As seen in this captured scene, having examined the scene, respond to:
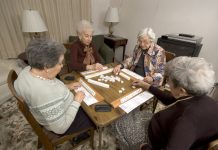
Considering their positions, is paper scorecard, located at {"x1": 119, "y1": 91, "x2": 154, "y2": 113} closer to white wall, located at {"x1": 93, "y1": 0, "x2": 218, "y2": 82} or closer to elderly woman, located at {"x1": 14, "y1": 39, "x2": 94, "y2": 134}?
elderly woman, located at {"x1": 14, "y1": 39, "x2": 94, "y2": 134}

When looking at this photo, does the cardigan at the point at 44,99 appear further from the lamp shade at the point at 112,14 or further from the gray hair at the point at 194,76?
the lamp shade at the point at 112,14

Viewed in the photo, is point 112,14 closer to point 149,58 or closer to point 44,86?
point 149,58

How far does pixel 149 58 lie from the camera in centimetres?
167

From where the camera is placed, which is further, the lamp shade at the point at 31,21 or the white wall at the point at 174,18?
the white wall at the point at 174,18

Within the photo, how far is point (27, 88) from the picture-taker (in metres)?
0.86

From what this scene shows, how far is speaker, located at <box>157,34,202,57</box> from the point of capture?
224 centimetres

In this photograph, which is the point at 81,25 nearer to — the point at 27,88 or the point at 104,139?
the point at 27,88

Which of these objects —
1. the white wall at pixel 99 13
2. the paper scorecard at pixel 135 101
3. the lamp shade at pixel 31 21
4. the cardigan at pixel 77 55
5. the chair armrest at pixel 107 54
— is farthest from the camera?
the white wall at pixel 99 13

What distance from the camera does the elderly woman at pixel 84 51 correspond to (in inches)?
66.1

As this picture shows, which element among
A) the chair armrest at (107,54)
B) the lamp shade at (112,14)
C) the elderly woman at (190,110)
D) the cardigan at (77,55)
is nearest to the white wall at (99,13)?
the lamp shade at (112,14)

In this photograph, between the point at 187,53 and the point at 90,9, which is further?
the point at 90,9

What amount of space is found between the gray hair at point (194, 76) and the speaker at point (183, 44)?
1752 mm

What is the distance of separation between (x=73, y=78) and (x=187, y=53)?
200 cm

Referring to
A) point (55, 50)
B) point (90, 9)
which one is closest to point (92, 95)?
point (55, 50)
